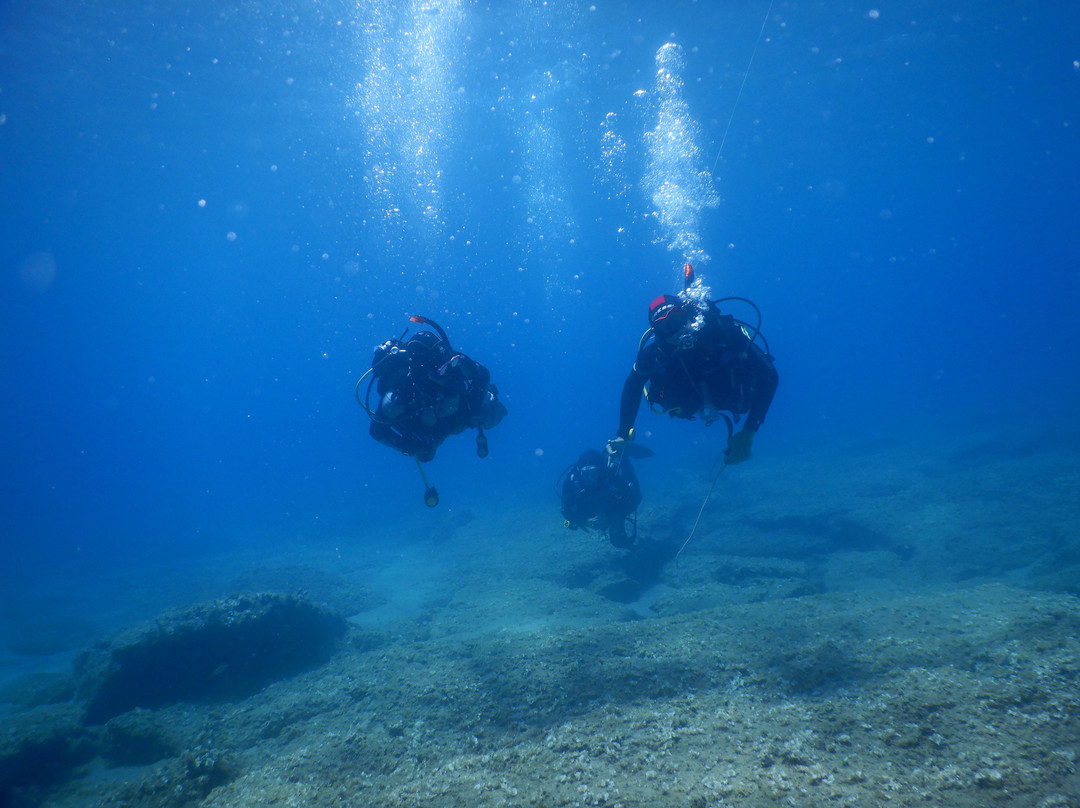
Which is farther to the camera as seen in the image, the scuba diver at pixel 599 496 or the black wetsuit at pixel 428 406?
the scuba diver at pixel 599 496

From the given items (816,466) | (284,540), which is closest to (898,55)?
(816,466)

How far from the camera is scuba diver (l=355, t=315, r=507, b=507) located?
5531mm

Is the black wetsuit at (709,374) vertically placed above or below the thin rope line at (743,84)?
below

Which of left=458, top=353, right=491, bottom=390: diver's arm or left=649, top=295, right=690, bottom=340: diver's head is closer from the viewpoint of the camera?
left=649, top=295, right=690, bottom=340: diver's head

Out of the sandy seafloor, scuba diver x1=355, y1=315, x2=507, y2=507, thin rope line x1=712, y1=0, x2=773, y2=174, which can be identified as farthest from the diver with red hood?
thin rope line x1=712, y1=0, x2=773, y2=174

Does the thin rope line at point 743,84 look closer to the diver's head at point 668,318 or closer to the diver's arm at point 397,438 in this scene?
the diver's head at point 668,318

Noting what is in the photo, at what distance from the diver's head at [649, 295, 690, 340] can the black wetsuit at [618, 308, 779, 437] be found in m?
0.13

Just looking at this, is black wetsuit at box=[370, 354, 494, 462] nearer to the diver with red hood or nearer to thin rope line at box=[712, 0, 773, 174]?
the diver with red hood

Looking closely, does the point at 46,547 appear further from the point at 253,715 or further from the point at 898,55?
the point at 898,55

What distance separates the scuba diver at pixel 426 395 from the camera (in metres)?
5.53

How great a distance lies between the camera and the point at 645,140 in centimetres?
3256

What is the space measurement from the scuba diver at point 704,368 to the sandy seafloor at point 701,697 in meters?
2.03

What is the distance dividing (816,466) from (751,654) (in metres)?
19.3

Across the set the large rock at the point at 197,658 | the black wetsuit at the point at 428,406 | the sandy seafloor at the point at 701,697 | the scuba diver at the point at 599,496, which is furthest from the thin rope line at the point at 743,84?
the large rock at the point at 197,658
